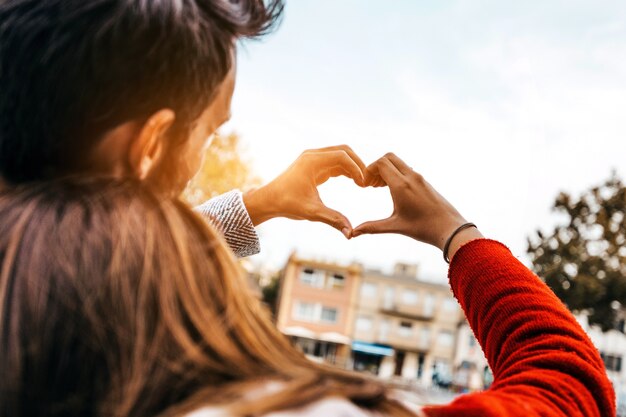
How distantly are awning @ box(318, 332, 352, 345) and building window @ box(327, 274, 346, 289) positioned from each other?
2917mm

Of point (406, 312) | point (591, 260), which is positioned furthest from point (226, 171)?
point (406, 312)

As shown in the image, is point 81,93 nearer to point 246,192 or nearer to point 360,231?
point 360,231

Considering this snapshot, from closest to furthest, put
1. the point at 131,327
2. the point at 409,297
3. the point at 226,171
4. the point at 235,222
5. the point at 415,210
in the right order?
the point at 131,327 → the point at 415,210 → the point at 235,222 → the point at 226,171 → the point at 409,297

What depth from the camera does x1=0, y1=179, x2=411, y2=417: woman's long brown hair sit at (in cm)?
58

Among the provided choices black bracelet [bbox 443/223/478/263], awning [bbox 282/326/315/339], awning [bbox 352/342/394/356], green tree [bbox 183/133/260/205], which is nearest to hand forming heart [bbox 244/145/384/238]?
black bracelet [bbox 443/223/478/263]

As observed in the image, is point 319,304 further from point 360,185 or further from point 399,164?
point 399,164

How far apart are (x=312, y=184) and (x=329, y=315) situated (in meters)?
42.0

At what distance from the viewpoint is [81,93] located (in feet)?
2.35

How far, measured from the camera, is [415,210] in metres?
1.08

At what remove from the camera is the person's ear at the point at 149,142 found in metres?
0.74

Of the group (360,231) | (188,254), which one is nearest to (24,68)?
(188,254)

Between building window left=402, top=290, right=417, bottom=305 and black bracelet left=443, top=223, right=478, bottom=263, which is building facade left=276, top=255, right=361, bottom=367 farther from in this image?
black bracelet left=443, top=223, right=478, bottom=263

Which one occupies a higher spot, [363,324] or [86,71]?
[363,324]

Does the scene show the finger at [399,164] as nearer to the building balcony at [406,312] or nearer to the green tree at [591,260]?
the green tree at [591,260]
